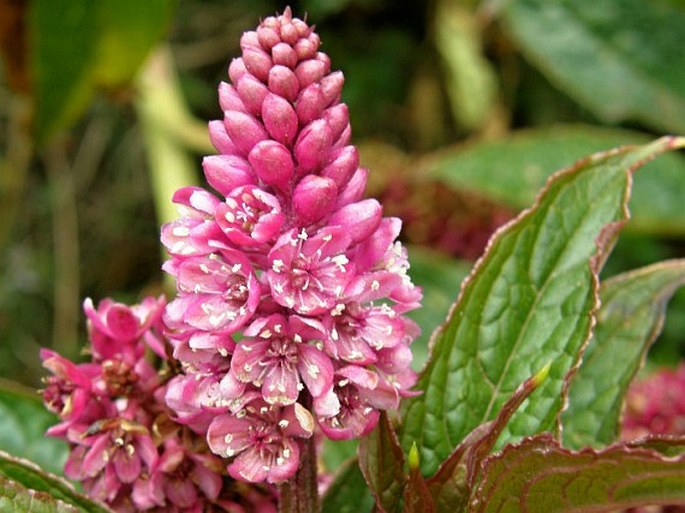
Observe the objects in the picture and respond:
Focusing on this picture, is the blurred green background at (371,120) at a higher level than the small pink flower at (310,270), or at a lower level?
lower

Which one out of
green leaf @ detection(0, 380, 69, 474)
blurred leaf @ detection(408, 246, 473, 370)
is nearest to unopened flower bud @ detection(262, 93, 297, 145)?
green leaf @ detection(0, 380, 69, 474)

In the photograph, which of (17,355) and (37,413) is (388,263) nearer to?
(37,413)

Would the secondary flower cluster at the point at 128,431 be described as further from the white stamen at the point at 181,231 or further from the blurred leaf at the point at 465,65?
the blurred leaf at the point at 465,65

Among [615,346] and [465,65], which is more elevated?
[615,346]

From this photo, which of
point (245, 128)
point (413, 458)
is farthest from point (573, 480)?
point (245, 128)

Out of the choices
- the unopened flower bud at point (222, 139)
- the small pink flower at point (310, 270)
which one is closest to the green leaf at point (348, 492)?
the small pink flower at point (310, 270)

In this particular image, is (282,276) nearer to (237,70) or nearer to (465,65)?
(237,70)

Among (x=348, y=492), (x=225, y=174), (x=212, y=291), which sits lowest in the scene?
(x=348, y=492)

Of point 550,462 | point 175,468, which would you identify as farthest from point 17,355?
point 550,462
